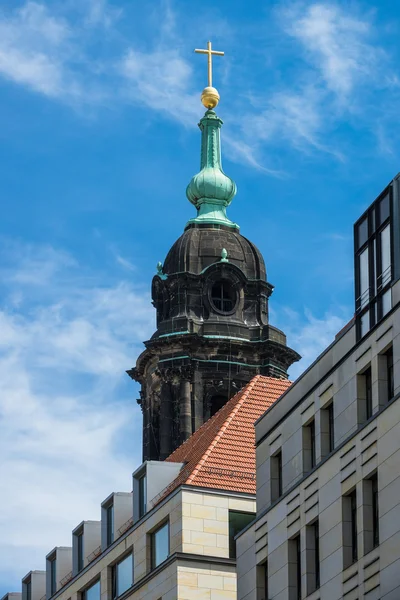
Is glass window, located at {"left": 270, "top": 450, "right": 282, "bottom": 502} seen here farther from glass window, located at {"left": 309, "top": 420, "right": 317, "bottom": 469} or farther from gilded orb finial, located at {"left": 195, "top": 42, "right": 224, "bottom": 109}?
gilded orb finial, located at {"left": 195, "top": 42, "right": 224, "bottom": 109}

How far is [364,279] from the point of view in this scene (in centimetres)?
7281

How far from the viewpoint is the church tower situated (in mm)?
145250

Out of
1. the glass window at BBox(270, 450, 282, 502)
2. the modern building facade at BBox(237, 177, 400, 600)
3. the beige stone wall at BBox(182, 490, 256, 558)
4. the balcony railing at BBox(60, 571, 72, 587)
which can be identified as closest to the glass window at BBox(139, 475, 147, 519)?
the beige stone wall at BBox(182, 490, 256, 558)

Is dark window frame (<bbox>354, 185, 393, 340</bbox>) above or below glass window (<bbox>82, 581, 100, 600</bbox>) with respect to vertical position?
above

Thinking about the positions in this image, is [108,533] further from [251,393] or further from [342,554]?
[342,554]

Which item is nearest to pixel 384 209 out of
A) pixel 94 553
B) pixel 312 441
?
pixel 312 441

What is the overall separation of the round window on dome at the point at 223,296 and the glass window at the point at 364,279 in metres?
76.8

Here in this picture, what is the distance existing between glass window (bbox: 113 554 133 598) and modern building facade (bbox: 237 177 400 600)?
12312 millimetres

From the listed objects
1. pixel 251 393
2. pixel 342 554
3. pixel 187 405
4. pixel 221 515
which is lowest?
pixel 342 554

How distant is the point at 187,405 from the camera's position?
144375 millimetres

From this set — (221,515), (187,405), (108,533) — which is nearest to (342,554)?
(221,515)

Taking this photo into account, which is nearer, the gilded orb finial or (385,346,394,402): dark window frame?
(385,346,394,402): dark window frame

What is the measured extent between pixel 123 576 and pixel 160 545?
389 cm

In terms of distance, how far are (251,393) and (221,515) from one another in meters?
11.8
